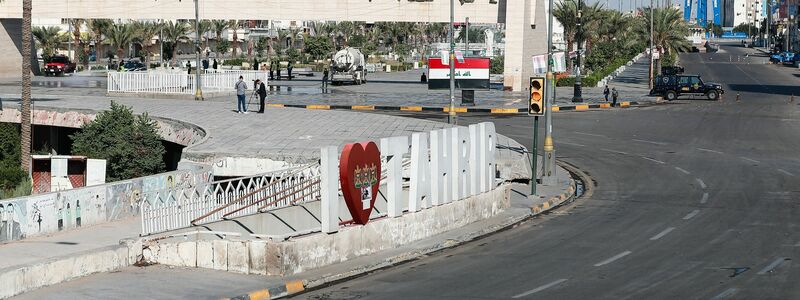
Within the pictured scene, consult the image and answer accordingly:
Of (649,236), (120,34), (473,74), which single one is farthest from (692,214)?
(120,34)

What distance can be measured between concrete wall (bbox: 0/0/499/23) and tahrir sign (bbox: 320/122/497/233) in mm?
52436

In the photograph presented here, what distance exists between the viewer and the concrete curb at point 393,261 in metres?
19.7

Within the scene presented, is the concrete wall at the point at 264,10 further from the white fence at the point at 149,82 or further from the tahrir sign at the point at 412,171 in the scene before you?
the tahrir sign at the point at 412,171

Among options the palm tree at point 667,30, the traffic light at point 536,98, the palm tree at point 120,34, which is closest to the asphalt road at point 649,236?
the traffic light at point 536,98

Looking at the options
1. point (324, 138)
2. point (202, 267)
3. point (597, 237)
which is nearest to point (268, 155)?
point (324, 138)

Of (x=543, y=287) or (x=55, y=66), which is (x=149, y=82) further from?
(x=543, y=287)

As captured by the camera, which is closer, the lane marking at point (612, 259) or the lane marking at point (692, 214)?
the lane marking at point (612, 259)

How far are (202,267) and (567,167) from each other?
22.1 meters

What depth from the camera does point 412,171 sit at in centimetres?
2606

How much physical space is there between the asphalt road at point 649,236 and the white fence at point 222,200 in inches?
151

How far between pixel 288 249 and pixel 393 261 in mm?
2793

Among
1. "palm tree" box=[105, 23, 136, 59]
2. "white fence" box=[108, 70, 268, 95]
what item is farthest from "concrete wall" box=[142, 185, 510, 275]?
"palm tree" box=[105, 23, 136, 59]

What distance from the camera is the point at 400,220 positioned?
82.1 ft

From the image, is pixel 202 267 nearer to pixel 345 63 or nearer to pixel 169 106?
pixel 169 106
